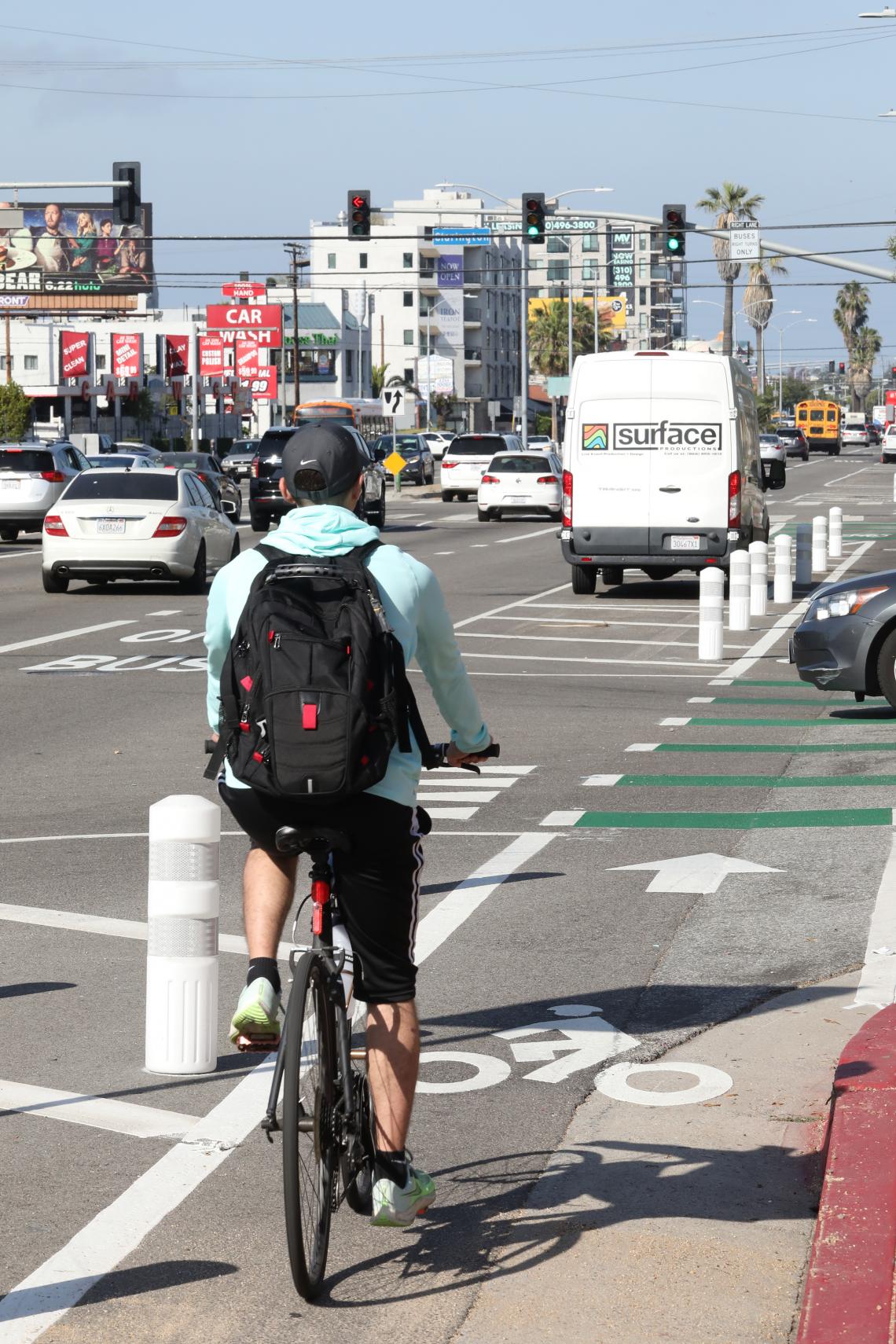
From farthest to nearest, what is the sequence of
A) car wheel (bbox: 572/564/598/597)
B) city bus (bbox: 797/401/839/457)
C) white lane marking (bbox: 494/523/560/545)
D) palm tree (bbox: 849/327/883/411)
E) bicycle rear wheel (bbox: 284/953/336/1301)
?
1. palm tree (bbox: 849/327/883/411)
2. city bus (bbox: 797/401/839/457)
3. white lane marking (bbox: 494/523/560/545)
4. car wheel (bbox: 572/564/598/597)
5. bicycle rear wheel (bbox: 284/953/336/1301)

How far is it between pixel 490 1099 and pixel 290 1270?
149cm

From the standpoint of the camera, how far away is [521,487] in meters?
46.9

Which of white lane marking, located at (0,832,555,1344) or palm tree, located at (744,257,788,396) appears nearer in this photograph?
white lane marking, located at (0,832,555,1344)

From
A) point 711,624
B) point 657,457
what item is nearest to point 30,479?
point 657,457

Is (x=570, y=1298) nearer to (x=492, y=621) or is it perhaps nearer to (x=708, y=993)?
(x=708, y=993)

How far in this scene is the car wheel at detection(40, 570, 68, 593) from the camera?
25047mm

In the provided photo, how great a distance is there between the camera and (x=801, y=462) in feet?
324

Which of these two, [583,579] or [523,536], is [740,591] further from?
[523,536]

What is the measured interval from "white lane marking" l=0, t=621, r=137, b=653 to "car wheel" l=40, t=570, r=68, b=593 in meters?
3.34

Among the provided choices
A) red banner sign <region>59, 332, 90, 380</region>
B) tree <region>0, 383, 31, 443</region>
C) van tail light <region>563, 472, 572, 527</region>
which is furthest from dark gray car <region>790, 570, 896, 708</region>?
red banner sign <region>59, 332, 90, 380</region>

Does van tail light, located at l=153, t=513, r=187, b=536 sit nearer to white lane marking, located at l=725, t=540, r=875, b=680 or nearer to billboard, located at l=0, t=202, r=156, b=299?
white lane marking, located at l=725, t=540, r=875, b=680

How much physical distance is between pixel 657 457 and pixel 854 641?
383 inches

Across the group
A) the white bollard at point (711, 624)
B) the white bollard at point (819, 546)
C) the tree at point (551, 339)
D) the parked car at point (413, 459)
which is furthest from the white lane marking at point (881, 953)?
the tree at point (551, 339)

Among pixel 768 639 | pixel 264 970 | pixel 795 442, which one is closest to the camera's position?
pixel 264 970
